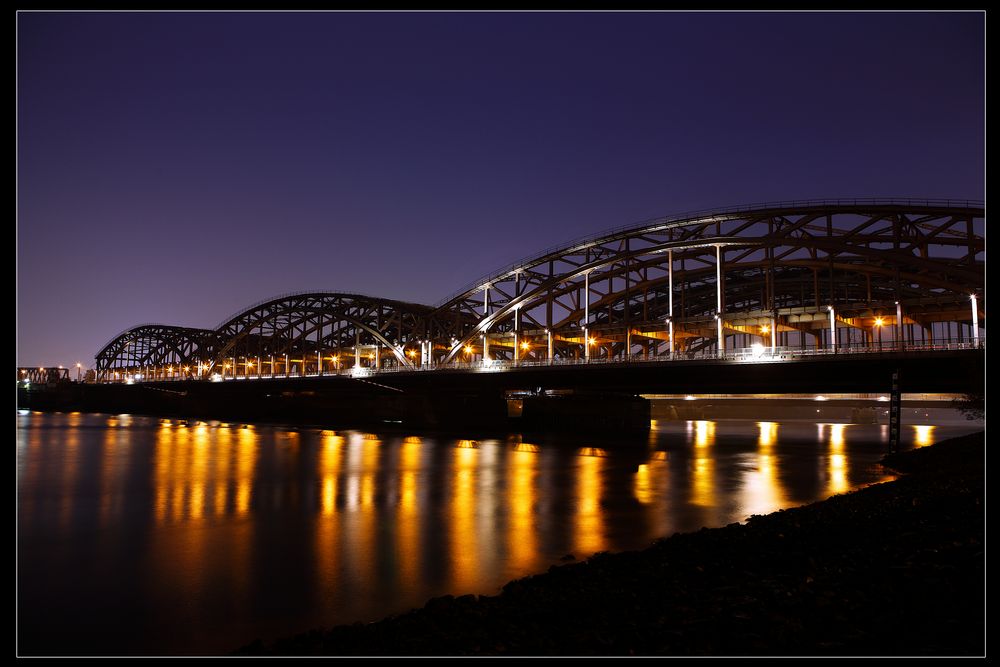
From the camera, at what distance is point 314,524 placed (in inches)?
861

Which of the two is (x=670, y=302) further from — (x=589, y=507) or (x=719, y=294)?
(x=589, y=507)

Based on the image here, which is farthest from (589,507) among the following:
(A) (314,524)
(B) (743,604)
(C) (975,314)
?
(C) (975,314)

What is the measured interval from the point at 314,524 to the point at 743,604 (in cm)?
1553

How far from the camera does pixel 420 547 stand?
18.3 meters

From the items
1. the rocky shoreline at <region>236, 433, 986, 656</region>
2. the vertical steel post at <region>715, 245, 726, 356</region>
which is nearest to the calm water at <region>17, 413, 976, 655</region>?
the rocky shoreline at <region>236, 433, 986, 656</region>

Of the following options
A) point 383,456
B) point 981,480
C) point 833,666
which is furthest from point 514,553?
point 383,456

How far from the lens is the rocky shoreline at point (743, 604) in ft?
28.7

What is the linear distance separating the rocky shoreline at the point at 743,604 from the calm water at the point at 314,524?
7.72ft

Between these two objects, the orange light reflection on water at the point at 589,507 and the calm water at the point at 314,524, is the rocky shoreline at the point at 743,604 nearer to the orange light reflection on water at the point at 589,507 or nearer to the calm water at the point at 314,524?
the calm water at the point at 314,524

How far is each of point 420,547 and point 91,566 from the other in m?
8.39

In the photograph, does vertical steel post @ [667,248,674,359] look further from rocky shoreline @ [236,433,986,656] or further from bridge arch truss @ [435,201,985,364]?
rocky shoreline @ [236,433,986,656]

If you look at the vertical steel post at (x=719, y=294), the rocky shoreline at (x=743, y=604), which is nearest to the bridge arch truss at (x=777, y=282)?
the vertical steel post at (x=719, y=294)

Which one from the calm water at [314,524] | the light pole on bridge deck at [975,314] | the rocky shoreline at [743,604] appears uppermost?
the light pole on bridge deck at [975,314]
